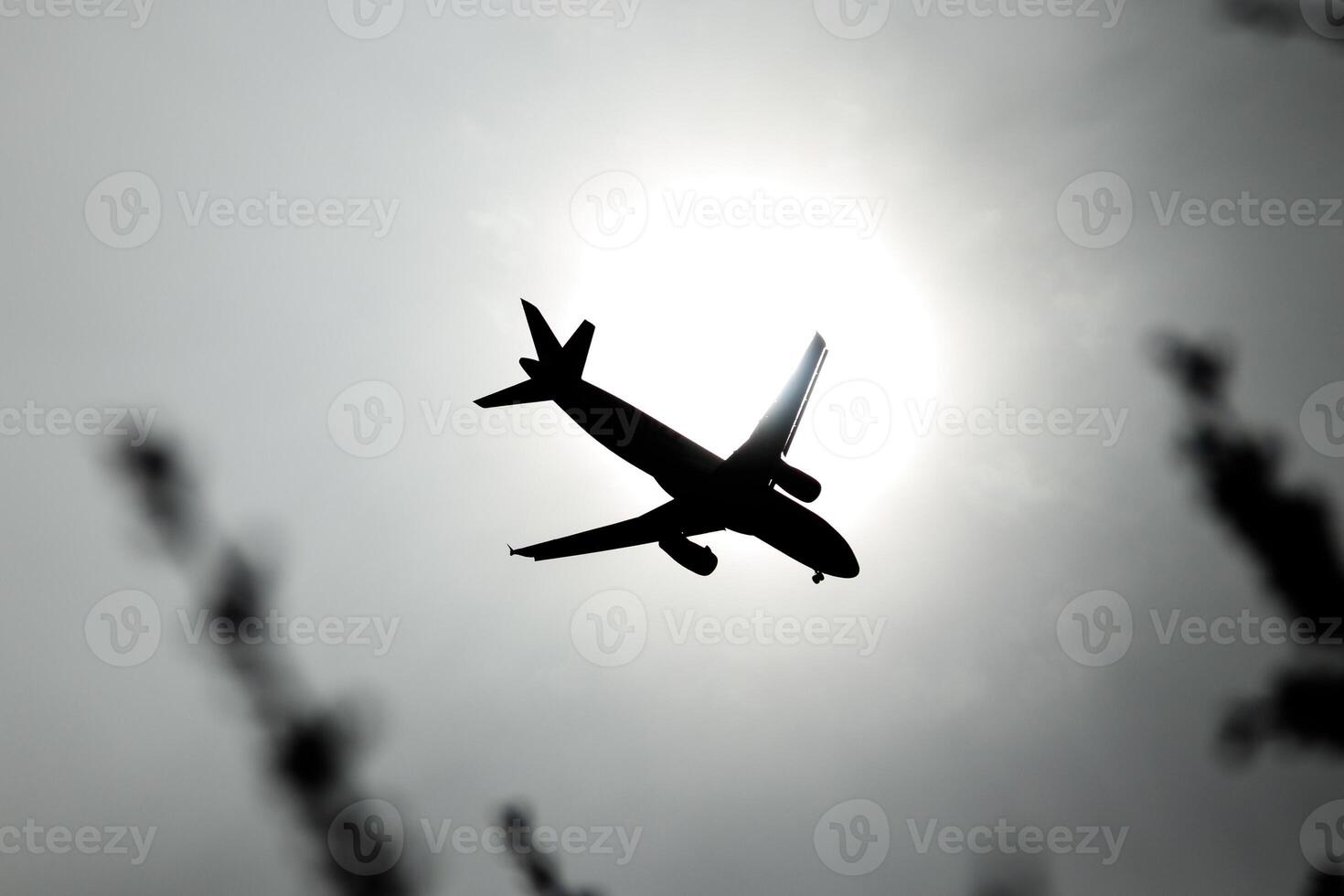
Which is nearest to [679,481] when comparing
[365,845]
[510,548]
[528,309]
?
[510,548]

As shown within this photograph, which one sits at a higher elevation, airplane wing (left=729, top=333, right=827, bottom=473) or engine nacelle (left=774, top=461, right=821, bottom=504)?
airplane wing (left=729, top=333, right=827, bottom=473)

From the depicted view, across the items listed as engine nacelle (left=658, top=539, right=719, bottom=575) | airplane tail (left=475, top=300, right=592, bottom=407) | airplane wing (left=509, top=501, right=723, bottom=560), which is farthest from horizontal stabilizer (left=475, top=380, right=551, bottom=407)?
engine nacelle (left=658, top=539, right=719, bottom=575)

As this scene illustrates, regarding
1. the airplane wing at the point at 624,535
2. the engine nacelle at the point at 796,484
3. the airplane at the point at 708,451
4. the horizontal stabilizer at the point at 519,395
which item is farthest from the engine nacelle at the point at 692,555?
the horizontal stabilizer at the point at 519,395

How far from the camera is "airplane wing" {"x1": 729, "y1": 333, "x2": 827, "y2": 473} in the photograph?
33.0m

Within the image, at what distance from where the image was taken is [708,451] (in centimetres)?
3497

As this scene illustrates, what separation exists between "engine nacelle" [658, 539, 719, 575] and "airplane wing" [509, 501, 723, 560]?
0.47m

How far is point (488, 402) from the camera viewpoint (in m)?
32.4

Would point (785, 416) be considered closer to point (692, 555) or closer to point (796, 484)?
point (796, 484)

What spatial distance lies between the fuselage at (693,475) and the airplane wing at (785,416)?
51.6 inches

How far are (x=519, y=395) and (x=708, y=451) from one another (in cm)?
923

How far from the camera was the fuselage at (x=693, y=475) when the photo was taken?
110 feet

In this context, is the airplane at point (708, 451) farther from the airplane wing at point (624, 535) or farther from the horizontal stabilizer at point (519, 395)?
the airplane wing at point (624, 535)

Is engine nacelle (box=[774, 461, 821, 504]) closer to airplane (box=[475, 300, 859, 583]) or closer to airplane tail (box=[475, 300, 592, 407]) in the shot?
airplane (box=[475, 300, 859, 583])

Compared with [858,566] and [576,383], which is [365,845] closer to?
[576,383]
